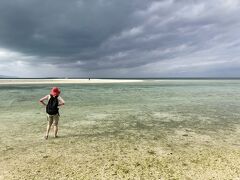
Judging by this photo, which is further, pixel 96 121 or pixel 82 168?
pixel 96 121

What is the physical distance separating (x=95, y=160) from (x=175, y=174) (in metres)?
2.73

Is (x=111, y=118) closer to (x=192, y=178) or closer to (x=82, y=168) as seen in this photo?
(x=82, y=168)

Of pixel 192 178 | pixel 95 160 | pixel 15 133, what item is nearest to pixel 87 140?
pixel 95 160

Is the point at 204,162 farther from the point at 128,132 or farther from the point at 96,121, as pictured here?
the point at 96,121

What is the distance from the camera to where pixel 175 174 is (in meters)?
5.41

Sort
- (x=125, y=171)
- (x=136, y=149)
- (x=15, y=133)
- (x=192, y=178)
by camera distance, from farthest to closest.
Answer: (x=15, y=133) → (x=136, y=149) → (x=125, y=171) → (x=192, y=178)

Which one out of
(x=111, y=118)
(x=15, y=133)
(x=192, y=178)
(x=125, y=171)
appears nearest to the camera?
(x=192, y=178)

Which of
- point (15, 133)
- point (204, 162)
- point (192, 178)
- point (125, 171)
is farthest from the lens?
point (15, 133)

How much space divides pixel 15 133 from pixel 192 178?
8.84 m

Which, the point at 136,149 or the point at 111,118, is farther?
the point at 111,118

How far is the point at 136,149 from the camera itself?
7.35m

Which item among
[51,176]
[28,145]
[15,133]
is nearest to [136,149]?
[51,176]

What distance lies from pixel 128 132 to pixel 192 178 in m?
4.87

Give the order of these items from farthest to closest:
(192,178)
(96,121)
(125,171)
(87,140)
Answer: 1. (96,121)
2. (87,140)
3. (125,171)
4. (192,178)
